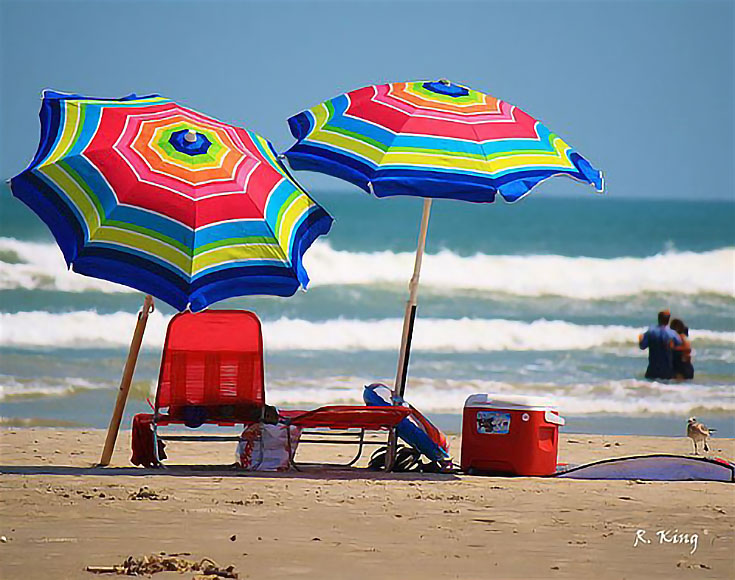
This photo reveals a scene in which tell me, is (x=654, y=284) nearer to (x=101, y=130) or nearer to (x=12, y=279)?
(x=12, y=279)

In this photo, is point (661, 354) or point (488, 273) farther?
point (488, 273)

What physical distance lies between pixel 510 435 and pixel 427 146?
1.73 meters

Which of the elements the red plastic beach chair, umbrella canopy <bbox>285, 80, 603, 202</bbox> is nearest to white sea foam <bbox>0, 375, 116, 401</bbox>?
the red plastic beach chair

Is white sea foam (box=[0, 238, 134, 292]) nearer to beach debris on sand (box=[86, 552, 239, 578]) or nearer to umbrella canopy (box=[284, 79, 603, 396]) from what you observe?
Result: umbrella canopy (box=[284, 79, 603, 396])

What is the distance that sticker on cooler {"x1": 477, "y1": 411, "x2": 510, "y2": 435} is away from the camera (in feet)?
26.8

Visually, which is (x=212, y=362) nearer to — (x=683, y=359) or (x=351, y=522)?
(x=351, y=522)

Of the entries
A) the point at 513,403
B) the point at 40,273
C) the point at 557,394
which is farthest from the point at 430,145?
the point at 40,273

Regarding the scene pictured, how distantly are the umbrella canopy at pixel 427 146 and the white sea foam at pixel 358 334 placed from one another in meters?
9.07

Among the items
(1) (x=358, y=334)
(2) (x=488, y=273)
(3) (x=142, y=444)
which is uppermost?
(2) (x=488, y=273)

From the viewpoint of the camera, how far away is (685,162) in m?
57.9

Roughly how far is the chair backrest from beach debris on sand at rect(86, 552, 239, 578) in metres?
2.50

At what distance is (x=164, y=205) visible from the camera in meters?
7.75

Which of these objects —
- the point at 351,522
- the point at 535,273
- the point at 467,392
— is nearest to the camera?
the point at 351,522

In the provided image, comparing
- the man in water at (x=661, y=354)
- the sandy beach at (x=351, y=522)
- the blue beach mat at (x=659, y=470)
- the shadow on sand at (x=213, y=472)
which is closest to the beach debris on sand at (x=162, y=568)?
the sandy beach at (x=351, y=522)
